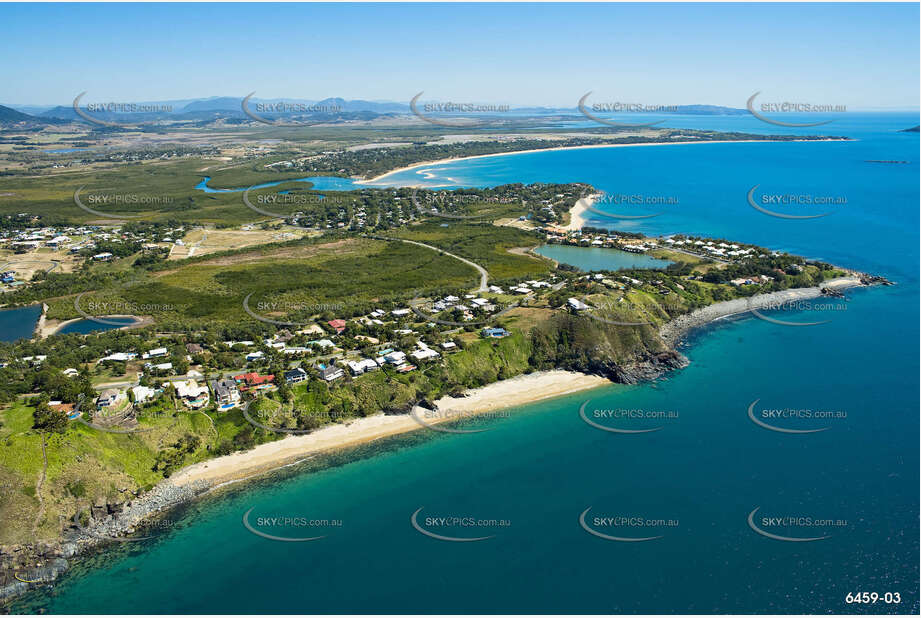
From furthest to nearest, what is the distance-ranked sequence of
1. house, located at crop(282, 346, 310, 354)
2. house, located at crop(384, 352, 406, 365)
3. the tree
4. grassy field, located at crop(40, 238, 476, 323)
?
1. grassy field, located at crop(40, 238, 476, 323)
2. house, located at crop(282, 346, 310, 354)
3. house, located at crop(384, 352, 406, 365)
4. the tree

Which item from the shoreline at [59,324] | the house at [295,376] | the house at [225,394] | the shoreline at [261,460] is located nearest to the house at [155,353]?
the house at [225,394]

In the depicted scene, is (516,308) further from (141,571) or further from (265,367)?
(141,571)

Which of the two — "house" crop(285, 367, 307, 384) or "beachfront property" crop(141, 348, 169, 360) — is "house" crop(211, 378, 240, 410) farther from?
"beachfront property" crop(141, 348, 169, 360)

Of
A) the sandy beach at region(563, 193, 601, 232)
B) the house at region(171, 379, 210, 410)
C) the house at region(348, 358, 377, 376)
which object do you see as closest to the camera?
the house at region(171, 379, 210, 410)

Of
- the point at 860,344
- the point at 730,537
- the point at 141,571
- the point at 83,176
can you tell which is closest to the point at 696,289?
the point at 860,344

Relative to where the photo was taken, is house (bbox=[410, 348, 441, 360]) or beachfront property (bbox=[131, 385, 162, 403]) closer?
beachfront property (bbox=[131, 385, 162, 403])

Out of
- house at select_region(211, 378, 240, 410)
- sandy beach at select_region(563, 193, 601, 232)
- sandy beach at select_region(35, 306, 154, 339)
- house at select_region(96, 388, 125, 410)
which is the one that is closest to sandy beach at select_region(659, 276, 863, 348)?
sandy beach at select_region(563, 193, 601, 232)
